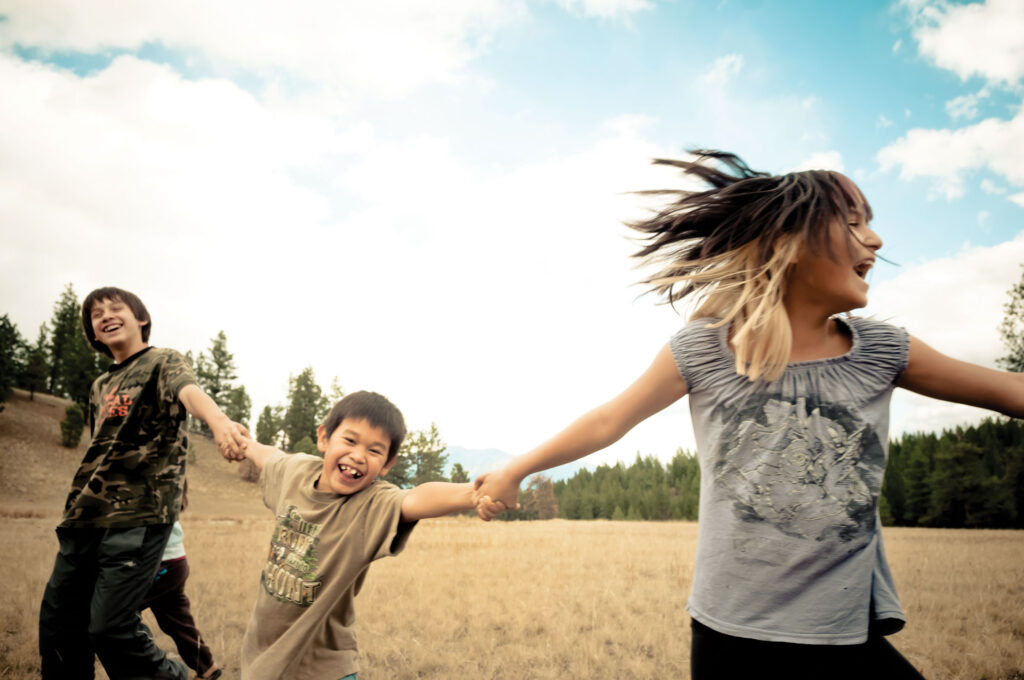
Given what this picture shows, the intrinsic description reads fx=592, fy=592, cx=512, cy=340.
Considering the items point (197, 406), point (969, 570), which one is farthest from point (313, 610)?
point (969, 570)

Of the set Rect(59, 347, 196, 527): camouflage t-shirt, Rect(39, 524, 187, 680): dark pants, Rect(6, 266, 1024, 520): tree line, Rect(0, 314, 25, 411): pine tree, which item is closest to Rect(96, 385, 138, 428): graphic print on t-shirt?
Rect(59, 347, 196, 527): camouflage t-shirt

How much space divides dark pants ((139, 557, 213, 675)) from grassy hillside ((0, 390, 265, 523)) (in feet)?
99.4

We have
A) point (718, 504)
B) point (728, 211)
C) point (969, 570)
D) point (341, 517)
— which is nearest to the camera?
point (718, 504)

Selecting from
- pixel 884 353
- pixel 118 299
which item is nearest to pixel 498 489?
pixel 884 353

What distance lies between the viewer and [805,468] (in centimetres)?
189

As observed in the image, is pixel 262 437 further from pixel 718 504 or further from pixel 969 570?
pixel 718 504

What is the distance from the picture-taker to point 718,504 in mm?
1978

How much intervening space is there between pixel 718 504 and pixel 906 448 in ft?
221

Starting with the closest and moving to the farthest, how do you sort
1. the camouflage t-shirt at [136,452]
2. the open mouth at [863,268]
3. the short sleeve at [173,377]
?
the open mouth at [863,268], the camouflage t-shirt at [136,452], the short sleeve at [173,377]

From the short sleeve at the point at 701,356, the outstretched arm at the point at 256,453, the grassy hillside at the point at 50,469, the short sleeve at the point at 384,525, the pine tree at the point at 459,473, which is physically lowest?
the grassy hillside at the point at 50,469

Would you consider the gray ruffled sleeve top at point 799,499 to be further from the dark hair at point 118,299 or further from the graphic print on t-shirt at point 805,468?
the dark hair at point 118,299

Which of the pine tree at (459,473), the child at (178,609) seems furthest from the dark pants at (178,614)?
the pine tree at (459,473)

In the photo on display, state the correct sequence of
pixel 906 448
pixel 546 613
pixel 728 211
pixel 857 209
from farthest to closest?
pixel 906 448 → pixel 546 613 → pixel 728 211 → pixel 857 209

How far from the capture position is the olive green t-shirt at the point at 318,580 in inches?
107
